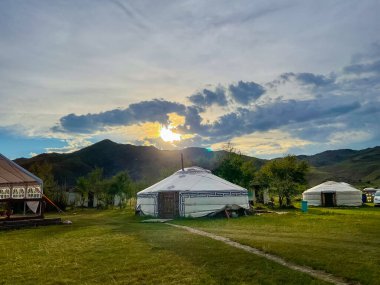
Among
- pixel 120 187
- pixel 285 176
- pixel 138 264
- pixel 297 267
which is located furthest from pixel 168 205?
pixel 120 187

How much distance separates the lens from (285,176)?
3812cm

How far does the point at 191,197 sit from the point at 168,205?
1.78m

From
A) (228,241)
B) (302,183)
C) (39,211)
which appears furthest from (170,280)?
A: (302,183)

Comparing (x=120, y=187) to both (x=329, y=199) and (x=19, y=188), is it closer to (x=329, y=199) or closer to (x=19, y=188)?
(x=19, y=188)

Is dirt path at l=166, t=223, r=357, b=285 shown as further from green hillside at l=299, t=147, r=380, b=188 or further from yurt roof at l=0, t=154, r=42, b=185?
green hillside at l=299, t=147, r=380, b=188

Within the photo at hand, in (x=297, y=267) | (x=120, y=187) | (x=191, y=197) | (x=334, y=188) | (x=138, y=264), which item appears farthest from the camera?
(x=120, y=187)

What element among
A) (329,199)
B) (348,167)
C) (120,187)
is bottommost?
(329,199)

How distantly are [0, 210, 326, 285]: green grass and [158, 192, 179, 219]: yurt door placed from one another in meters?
11.9

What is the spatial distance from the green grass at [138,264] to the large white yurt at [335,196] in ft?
96.2

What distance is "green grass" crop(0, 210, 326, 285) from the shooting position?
22.6ft

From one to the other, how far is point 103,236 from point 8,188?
607 inches

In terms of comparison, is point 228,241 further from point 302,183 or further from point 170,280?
point 302,183

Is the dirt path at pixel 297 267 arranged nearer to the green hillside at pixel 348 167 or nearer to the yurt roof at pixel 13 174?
the yurt roof at pixel 13 174

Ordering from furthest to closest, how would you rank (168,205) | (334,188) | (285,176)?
(334,188)
(285,176)
(168,205)
